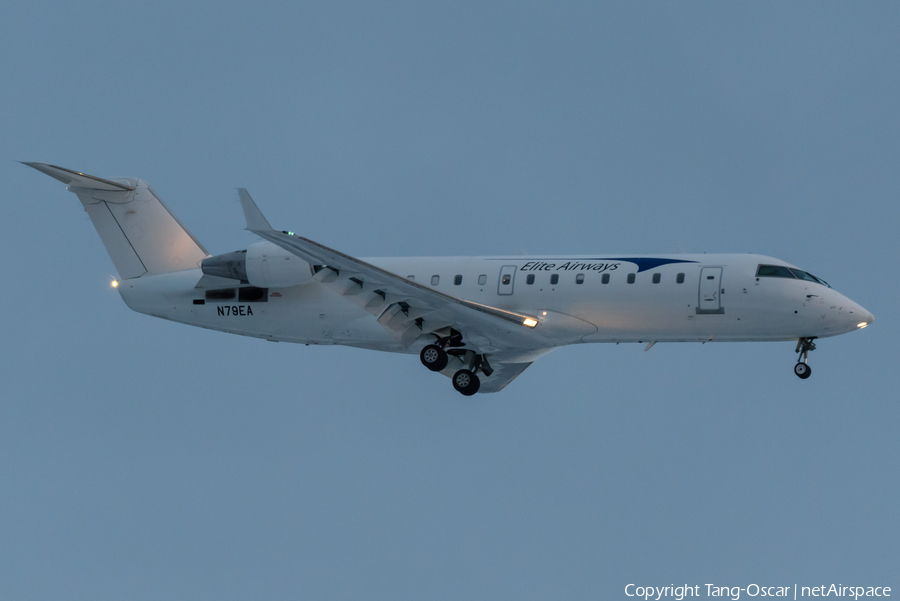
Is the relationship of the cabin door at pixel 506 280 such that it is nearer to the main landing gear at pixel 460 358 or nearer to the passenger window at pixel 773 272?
the main landing gear at pixel 460 358

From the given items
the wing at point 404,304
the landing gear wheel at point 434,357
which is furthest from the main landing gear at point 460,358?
the wing at point 404,304

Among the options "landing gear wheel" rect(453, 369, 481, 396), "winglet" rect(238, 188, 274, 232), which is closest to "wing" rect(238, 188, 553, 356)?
"winglet" rect(238, 188, 274, 232)

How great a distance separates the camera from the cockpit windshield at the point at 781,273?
964 inches

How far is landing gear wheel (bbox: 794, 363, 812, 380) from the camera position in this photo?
24406 mm

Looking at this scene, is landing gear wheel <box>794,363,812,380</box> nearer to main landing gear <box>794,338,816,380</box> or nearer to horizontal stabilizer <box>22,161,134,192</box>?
main landing gear <box>794,338,816,380</box>

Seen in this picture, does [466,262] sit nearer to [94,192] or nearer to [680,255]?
[680,255]

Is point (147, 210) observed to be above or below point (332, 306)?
above

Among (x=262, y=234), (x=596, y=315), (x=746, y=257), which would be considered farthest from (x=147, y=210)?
(x=746, y=257)

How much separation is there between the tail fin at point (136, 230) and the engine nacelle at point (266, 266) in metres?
2.52

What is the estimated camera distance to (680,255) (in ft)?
82.6

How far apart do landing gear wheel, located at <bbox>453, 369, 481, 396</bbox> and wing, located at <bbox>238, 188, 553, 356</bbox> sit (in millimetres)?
773

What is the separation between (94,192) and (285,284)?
22.1ft

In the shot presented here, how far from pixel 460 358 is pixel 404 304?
10.1 feet

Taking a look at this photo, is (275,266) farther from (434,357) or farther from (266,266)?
(434,357)
